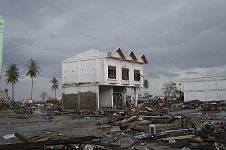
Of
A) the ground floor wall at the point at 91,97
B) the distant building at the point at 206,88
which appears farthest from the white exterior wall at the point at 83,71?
the distant building at the point at 206,88

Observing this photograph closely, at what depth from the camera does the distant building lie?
7238 cm

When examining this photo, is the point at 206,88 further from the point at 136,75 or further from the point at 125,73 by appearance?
the point at 125,73

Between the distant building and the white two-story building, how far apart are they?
2439 cm

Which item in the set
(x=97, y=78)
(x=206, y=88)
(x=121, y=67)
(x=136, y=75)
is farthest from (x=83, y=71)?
(x=206, y=88)

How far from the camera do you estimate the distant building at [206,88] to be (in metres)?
72.4

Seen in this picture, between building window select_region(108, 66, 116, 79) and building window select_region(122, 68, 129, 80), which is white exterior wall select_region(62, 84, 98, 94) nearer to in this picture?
building window select_region(108, 66, 116, 79)

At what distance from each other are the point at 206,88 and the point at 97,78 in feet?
117

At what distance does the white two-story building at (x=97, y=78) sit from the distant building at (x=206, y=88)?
24393 mm

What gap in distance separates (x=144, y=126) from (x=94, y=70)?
2960 cm

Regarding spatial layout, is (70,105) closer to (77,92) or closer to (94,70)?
(77,92)

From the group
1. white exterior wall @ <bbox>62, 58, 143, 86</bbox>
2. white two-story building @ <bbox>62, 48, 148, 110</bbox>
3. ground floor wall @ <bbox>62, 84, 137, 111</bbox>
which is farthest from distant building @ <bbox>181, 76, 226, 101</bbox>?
ground floor wall @ <bbox>62, 84, 137, 111</bbox>

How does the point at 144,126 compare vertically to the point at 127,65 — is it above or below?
below

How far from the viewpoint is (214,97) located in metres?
72.8

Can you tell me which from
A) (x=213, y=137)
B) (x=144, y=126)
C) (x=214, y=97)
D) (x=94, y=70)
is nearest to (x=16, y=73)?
(x=94, y=70)
